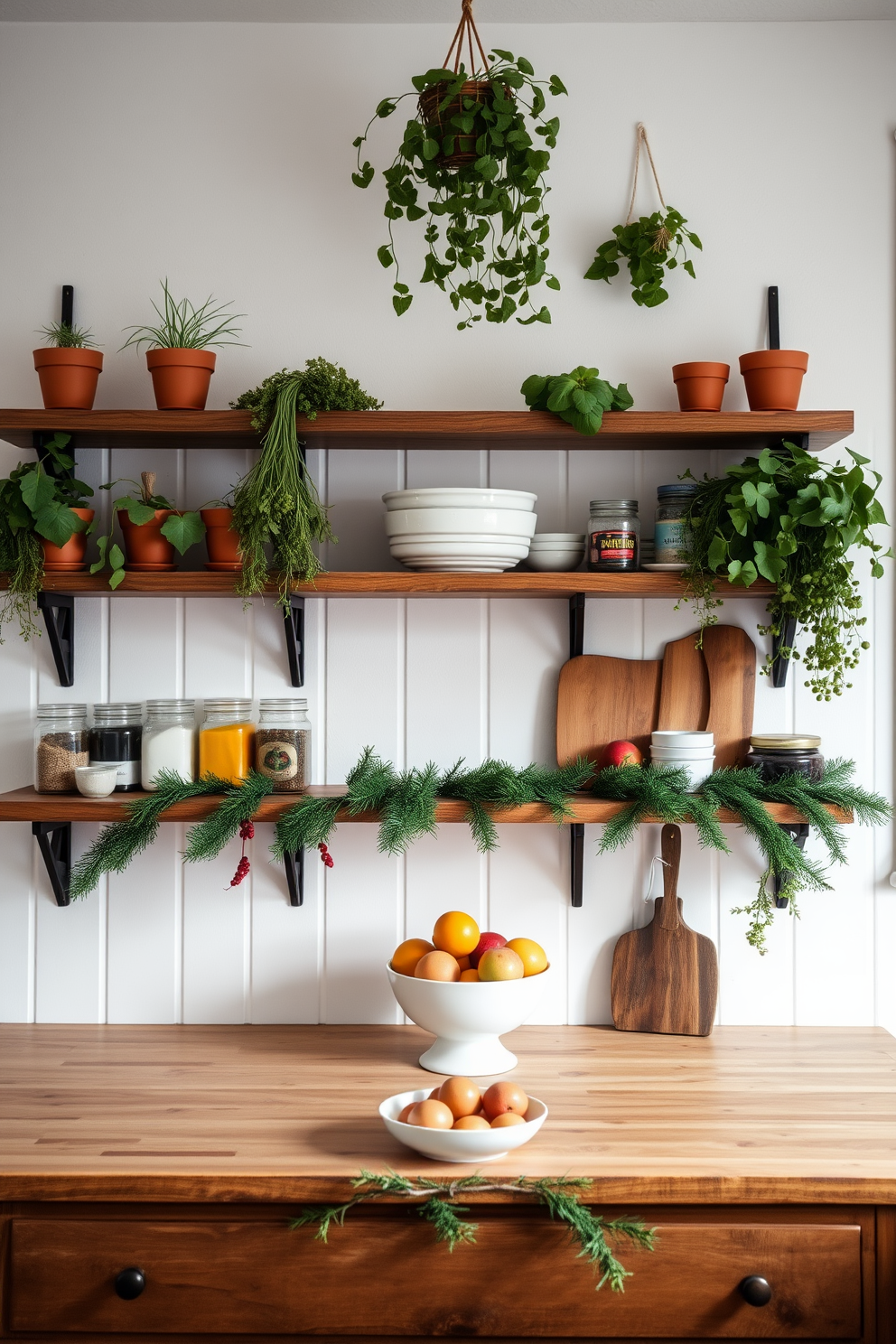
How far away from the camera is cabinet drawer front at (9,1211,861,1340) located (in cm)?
142

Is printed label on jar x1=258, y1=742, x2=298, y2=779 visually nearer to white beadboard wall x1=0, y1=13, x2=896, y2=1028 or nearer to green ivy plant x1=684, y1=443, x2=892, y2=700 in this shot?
white beadboard wall x1=0, y1=13, x2=896, y2=1028

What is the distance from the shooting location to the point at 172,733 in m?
1.89

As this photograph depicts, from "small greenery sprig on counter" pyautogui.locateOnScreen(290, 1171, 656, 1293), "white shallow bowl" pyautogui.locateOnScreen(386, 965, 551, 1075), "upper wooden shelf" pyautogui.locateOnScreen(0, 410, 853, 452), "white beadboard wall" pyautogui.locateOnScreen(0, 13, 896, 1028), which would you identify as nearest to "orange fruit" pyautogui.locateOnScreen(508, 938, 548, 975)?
"white shallow bowl" pyautogui.locateOnScreen(386, 965, 551, 1075)

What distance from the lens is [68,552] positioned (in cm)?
187

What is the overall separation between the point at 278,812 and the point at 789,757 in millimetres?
892

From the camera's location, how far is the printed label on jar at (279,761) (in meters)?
1.89

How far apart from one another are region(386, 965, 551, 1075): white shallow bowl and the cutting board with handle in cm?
31

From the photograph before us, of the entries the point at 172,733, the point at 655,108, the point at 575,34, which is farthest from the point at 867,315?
the point at 172,733

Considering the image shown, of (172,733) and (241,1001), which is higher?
(172,733)

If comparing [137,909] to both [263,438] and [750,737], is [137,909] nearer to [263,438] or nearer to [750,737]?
[263,438]

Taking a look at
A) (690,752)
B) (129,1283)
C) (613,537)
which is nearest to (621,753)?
(690,752)

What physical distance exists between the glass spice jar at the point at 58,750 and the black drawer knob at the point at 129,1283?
0.80 metres

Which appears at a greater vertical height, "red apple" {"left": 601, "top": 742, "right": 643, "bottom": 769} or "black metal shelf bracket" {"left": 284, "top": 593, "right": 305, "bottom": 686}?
"black metal shelf bracket" {"left": 284, "top": 593, "right": 305, "bottom": 686}

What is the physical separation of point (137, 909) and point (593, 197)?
1.61 metres
